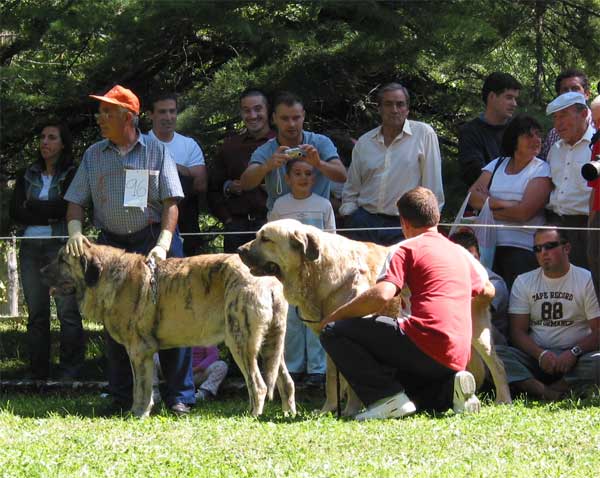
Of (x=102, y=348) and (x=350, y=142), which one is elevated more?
(x=350, y=142)

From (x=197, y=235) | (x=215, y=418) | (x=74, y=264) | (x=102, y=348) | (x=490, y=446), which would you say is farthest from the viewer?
(x=102, y=348)

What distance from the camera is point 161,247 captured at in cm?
737

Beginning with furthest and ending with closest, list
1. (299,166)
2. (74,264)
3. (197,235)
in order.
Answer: (197,235) < (299,166) < (74,264)

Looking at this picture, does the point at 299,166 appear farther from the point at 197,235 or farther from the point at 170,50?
the point at 170,50

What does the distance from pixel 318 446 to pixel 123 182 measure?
299 cm

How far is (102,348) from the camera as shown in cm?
1095

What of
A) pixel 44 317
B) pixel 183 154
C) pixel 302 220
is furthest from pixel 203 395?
pixel 183 154

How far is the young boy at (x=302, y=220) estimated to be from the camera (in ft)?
26.1

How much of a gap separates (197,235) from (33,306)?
1.60 metres

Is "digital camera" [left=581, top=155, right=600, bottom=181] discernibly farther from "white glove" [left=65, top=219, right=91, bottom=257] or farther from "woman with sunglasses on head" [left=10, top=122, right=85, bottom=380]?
"woman with sunglasses on head" [left=10, top=122, right=85, bottom=380]

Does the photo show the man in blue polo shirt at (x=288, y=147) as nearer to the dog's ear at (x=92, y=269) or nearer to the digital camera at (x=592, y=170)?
the dog's ear at (x=92, y=269)

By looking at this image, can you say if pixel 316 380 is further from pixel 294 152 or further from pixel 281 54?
pixel 281 54

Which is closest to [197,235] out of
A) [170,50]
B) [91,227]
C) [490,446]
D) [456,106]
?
[91,227]

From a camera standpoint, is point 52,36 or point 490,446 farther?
point 52,36
